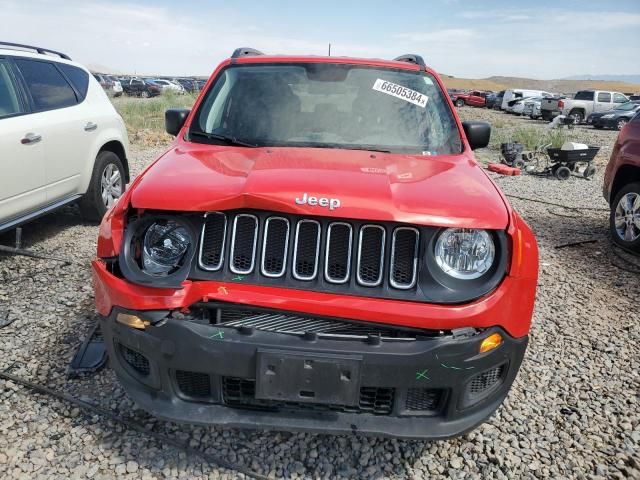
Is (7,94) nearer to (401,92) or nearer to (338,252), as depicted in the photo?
(401,92)

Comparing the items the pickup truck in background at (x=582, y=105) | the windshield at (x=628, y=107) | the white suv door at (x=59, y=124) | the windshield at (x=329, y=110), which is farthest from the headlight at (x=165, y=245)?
the pickup truck in background at (x=582, y=105)

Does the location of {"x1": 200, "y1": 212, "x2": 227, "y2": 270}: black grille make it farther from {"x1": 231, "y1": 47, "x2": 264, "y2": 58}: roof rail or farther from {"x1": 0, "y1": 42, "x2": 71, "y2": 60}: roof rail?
{"x1": 0, "y1": 42, "x2": 71, "y2": 60}: roof rail

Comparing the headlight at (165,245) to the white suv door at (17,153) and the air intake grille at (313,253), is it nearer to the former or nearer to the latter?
the air intake grille at (313,253)

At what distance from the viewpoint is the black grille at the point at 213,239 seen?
208 centimetres

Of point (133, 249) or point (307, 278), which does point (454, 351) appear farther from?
point (133, 249)

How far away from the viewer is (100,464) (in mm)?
2260

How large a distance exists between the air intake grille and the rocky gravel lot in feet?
2.99

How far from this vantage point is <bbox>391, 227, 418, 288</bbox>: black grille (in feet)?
6.65

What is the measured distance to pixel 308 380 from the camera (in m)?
1.90

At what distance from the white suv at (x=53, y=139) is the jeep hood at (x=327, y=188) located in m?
2.42

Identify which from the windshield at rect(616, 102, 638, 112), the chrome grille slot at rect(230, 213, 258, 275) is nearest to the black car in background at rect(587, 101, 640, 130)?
the windshield at rect(616, 102, 638, 112)

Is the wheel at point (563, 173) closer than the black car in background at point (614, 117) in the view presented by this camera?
Yes

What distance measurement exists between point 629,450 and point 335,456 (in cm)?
146

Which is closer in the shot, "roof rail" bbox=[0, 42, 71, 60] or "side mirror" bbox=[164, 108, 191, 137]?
"side mirror" bbox=[164, 108, 191, 137]
